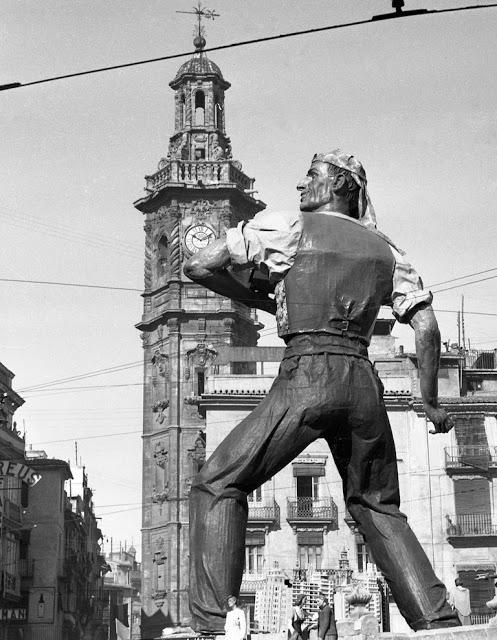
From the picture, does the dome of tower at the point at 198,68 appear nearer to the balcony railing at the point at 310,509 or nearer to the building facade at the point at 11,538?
the building facade at the point at 11,538

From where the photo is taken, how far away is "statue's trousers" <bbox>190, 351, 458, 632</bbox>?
7543mm

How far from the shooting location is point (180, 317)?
81.4m

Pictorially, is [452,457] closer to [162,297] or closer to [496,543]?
[496,543]

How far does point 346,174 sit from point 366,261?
684mm

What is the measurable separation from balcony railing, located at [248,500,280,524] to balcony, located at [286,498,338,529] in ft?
1.68

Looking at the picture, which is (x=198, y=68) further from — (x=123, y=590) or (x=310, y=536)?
(x=123, y=590)

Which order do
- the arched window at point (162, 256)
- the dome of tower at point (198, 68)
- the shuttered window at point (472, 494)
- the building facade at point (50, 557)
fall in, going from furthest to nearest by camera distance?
the dome of tower at point (198, 68), the arched window at point (162, 256), the building facade at point (50, 557), the shuttered window at point (472, 494)

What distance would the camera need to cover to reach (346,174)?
327 inches

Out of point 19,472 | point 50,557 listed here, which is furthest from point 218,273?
point 50,557

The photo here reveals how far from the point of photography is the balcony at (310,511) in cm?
5653

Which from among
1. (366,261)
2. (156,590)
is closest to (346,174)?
(366,261)

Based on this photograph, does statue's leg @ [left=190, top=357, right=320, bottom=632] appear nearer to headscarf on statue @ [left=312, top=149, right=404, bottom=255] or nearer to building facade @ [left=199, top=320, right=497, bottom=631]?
headscarf on statue @ [left=312, top=149, right=404, bottom=255]

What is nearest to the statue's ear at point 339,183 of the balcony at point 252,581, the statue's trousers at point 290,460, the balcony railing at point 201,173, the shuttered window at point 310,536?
the statue's trousers at point 290,460

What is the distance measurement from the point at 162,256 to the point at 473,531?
119ft
